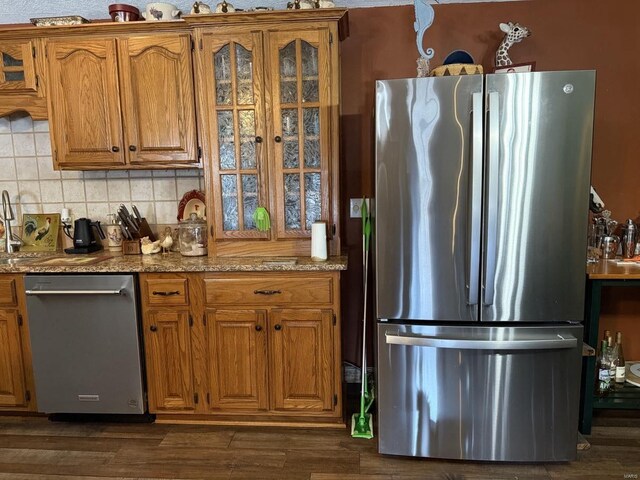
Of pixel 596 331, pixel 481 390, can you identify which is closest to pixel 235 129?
pixel 481 390

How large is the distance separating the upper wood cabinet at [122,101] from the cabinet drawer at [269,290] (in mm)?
740

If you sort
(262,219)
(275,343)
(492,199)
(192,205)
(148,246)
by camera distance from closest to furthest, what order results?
1. (492,199)
2. (275,343)
3. (262,219)
4. (148,246)
5. (192,205)

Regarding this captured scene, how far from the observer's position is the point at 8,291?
2.36m

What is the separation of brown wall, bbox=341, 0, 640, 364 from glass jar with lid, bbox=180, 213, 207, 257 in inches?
33.0

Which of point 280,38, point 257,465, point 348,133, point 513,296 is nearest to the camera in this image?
point 513,296

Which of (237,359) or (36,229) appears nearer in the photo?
(237,359)

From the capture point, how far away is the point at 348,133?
267 centimetres

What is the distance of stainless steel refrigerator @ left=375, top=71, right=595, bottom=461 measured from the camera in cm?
180

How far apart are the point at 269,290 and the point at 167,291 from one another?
0.53 meters

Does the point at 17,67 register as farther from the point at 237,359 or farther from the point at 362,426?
the point at 362,426

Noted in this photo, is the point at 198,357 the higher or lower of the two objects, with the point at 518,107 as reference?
lower

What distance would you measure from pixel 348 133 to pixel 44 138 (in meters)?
1.92

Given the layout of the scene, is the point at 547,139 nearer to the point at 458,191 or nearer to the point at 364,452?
the point at 458,191

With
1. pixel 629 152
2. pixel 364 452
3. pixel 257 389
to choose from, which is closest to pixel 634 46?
pixel 629 152
